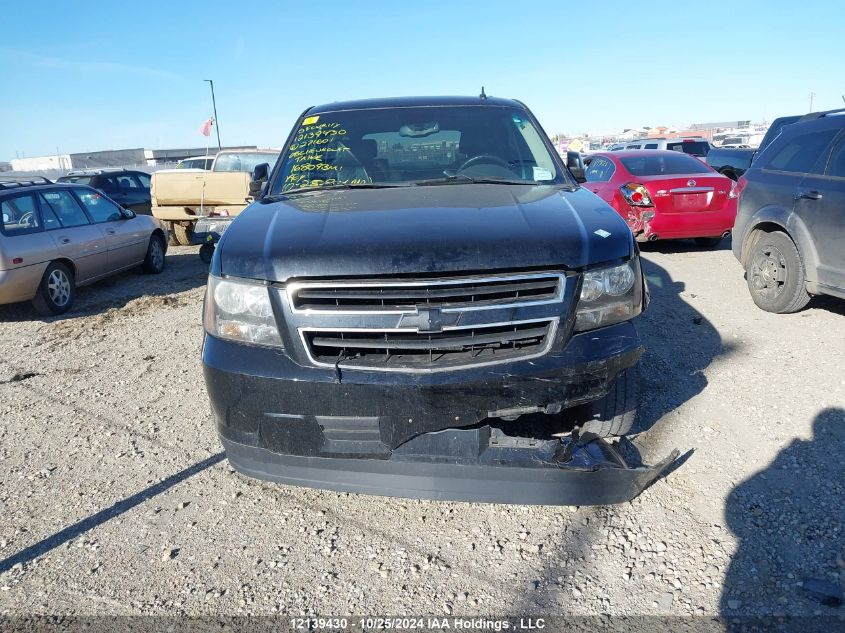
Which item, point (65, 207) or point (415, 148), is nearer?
point (415, 148)

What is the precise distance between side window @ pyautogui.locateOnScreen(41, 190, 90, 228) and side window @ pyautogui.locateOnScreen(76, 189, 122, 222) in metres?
0.18

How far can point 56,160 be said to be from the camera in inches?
1746

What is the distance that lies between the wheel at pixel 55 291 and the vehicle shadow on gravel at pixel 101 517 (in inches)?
191

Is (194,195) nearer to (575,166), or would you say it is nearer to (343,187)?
(343,187)

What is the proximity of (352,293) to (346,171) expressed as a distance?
1.67 meters

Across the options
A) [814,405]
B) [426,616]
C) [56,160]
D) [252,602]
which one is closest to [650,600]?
[426,616]

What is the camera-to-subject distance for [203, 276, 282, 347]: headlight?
2477 mm

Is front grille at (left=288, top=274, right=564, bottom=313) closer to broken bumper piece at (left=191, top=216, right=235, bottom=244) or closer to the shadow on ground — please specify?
the shadow on ground

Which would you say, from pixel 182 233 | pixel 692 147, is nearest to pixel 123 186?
pixel 182 233

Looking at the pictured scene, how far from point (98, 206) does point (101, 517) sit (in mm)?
6754

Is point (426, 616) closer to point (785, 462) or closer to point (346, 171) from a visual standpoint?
point (785, 462)

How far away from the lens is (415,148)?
3982 mm

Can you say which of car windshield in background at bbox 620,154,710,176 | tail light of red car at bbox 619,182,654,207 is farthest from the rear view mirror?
car windshield in background at bbox 620,154,710,176

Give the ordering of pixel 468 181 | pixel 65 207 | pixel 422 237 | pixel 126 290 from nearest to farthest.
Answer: pixel 422 237
pixel 468 181
pixel 65 207
pixel 126 290
